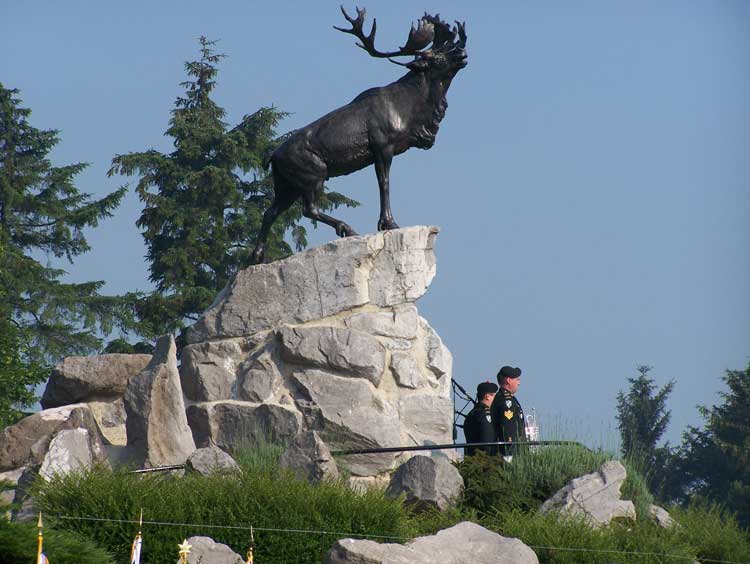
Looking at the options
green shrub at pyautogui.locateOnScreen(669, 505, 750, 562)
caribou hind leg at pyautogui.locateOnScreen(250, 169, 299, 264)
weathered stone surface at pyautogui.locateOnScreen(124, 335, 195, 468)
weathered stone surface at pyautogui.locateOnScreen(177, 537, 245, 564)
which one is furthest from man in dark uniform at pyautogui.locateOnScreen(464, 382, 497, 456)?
weathered stone surface at pyautogui.locateOnScreen(177, 537, 245, 564)

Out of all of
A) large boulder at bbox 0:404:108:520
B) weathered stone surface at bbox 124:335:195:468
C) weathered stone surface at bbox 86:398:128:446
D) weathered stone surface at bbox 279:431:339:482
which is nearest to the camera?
large boulder at bbox 0:404:108:520

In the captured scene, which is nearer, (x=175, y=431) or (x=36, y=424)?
(x=175, y=431)

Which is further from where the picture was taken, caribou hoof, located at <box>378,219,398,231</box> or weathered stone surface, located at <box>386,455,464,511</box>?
caribou hoof, located at <box>378,219,398,231</box>

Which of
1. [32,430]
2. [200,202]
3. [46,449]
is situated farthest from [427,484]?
[200,202]

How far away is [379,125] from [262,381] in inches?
124

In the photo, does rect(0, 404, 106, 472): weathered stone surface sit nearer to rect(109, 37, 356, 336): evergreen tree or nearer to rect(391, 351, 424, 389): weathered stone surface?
rect(391, 351, 424, 389): weathered stone surface

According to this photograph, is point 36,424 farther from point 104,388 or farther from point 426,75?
point 426,75

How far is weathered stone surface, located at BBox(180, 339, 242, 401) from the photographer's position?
54.1 ft

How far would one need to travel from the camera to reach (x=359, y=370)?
16219 mm

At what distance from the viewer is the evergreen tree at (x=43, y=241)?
29047 mm

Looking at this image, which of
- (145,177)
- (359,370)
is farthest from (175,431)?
(145,177)

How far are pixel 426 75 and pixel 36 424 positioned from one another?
Answer: 572 centimetres

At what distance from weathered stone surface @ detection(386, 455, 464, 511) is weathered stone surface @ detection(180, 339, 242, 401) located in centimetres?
294

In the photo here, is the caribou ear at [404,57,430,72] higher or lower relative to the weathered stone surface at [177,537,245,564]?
higher
